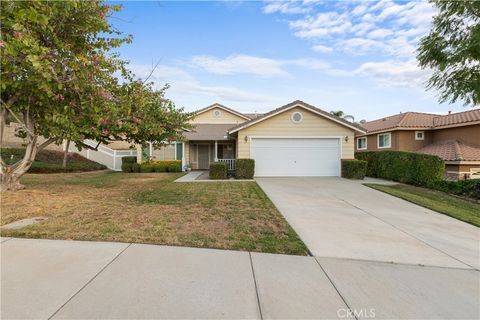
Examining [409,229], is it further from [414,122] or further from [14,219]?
[414,122]

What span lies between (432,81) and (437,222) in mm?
7398

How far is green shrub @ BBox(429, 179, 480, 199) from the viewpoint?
1019 centimetres

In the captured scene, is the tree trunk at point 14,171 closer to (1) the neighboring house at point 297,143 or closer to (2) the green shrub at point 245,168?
(1) the neighboring house at point 297,143

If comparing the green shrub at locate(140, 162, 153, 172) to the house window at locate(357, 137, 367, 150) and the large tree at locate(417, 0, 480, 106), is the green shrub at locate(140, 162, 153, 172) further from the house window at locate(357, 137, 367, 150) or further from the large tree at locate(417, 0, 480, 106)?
the house window at locate(357, 137, 367, 150)

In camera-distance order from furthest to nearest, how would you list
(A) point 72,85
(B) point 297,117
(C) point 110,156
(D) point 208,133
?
(C) point 110,156 < (D) point 208,133 < (B) point 297,117 < (A) point 72,85

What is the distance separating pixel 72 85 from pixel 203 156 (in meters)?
15.1

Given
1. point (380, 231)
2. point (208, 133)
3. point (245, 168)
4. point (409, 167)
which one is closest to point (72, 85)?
point (380, 231)

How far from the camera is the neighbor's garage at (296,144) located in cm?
1463

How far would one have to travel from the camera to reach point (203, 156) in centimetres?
2161

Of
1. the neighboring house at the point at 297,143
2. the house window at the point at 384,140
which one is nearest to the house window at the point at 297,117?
the neighboring house at the point at 297,143

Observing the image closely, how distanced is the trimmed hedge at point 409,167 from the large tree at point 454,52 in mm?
2915

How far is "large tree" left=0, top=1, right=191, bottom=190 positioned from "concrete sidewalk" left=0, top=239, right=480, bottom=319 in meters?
3.94

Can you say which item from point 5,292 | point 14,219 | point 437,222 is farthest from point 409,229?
point 14,219

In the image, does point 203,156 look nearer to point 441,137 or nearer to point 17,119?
point 17,119
